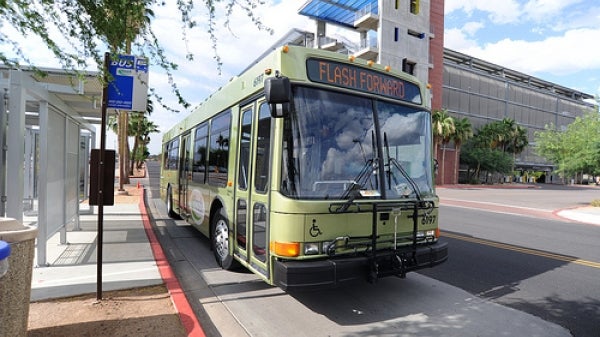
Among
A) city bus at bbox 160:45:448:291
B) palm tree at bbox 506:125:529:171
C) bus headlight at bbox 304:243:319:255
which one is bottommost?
bus headlight at bbox 304:243:319:255

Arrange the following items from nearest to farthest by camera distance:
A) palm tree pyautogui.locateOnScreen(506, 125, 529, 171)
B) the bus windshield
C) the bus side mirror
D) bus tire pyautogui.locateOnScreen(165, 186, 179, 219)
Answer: the bus side mirror < the bus windshield < bus tire pyautogui.locateOnScreen(165, 186, 179, 219) < palm tree pyautogui.locateOnScreen(506, 125, 529, 171)

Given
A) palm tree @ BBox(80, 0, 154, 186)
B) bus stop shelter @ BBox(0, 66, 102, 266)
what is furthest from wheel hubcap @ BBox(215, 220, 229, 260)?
palm tree @ BBox(80, 0, 154, 186)

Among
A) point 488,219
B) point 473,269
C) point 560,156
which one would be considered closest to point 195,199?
point 473,269

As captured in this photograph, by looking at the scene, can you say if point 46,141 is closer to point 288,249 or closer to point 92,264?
point 92,264

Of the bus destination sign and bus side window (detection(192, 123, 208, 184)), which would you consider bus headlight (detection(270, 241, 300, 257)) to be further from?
bus side window (detection(192, 123, 208, 184))

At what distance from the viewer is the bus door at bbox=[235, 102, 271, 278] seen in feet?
14.6

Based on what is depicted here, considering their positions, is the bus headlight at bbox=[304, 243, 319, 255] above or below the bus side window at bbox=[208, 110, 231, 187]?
below

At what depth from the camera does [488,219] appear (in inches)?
555

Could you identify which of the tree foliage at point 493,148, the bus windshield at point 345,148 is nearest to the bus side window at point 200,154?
the bus windshield at point 345,148

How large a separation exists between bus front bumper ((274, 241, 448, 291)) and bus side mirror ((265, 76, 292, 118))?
5.53 feet

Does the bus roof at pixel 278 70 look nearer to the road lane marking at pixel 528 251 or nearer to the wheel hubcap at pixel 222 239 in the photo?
the wheel hubcap at pixel 222 239

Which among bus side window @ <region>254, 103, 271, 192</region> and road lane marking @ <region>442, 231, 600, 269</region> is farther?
road lane marking @ <region>442, 231, 600, 269</region>

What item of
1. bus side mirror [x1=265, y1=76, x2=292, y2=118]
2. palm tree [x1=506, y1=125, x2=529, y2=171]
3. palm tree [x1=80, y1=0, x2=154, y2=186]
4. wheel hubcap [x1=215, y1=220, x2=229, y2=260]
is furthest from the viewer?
palm tree [x1=506, y1=125, x2=529, y2=171]

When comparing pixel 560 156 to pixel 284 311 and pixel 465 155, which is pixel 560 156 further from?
pixel 284 311
